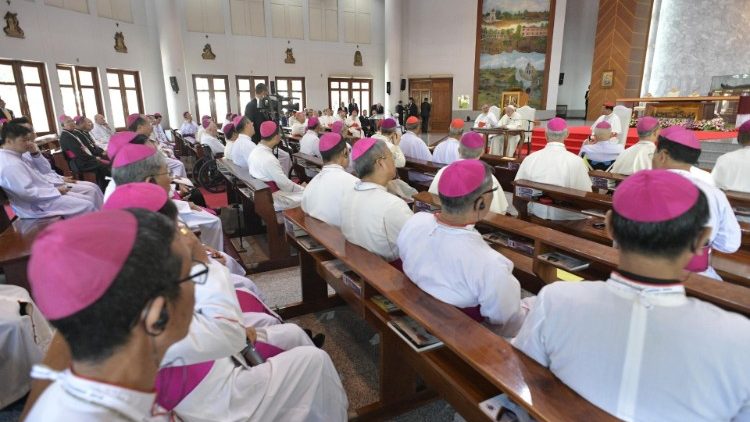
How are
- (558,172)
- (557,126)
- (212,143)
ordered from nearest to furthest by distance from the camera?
(558,172), (557,126), (212,143)

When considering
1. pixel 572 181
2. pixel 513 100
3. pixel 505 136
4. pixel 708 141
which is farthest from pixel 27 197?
pixel 513 100

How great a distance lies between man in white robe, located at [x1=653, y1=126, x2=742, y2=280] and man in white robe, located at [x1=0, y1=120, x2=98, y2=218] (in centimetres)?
492

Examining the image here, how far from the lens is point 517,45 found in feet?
49.7

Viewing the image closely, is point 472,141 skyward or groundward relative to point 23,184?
skyward

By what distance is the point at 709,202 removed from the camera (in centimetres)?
190

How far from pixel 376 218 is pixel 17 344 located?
1.89 meters

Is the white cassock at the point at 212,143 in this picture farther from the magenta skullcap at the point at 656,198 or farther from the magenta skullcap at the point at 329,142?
the magenta skullcap at the point at 656,198

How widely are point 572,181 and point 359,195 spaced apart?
246 cm

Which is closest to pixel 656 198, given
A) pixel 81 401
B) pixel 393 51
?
pixel 81 401

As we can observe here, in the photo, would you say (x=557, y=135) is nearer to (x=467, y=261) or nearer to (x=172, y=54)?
(x=467, y=261)

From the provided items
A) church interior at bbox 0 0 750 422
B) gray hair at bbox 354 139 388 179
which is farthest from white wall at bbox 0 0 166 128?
gray hair at bbox 354 139 388 179

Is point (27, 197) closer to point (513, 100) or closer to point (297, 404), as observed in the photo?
point (297, 404)

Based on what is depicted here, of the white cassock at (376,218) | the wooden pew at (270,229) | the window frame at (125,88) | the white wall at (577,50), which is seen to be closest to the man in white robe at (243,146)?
the wooden pew at (270,229)

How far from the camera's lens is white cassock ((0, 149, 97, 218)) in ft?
12.2
